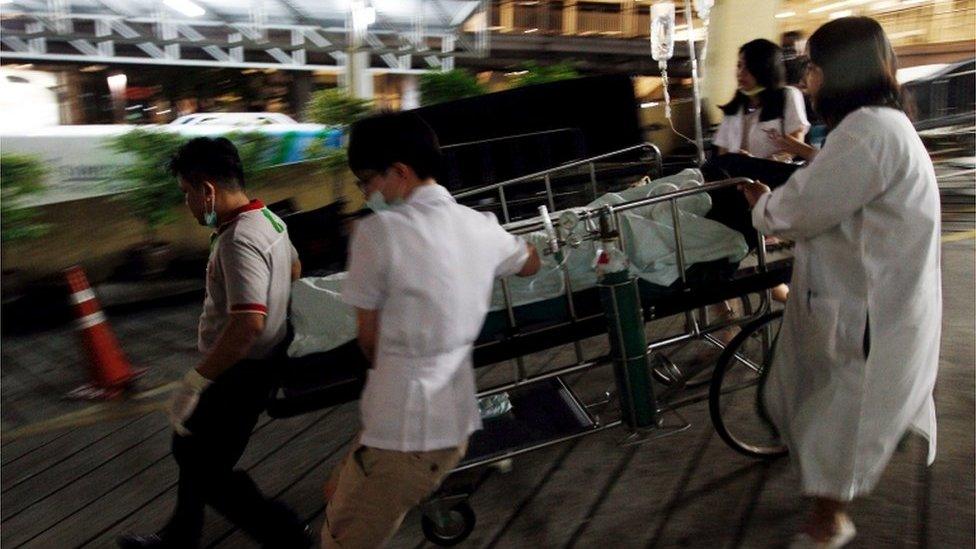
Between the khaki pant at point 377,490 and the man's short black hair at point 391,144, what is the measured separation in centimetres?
72

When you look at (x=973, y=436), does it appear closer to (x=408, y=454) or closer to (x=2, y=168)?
(x=408, y=454)

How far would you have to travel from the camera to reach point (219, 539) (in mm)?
2957

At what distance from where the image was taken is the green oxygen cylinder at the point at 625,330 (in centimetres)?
259

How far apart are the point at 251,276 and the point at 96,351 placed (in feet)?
10.2

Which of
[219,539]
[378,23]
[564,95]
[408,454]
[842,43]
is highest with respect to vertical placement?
[378,23]

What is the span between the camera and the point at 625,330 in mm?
2639

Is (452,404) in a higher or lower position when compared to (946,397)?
higher

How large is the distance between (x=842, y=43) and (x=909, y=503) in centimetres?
170

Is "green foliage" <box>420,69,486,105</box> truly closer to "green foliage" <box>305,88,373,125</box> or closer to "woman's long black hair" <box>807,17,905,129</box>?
"green foliage" <box>305,88,373,125</box>

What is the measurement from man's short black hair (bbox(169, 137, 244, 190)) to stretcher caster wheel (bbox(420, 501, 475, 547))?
138 cm

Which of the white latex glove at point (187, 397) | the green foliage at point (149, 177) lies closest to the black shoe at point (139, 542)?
the white latex glove at point (187, 397)

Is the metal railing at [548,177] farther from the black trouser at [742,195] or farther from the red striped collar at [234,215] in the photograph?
the red striped collar at [234,215]

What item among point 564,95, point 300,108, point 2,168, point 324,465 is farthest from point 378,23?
point 324,465

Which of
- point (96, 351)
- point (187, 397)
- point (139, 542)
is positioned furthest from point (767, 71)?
point (96, 351)
